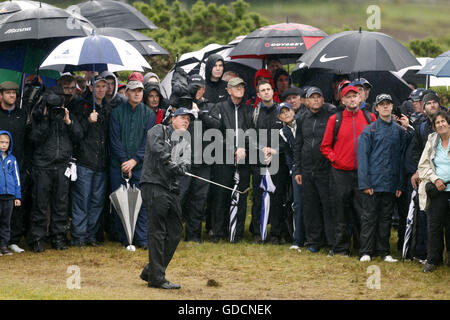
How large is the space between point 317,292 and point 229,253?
8.88 feet

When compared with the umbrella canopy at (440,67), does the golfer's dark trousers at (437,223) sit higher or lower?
lower

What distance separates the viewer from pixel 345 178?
11578 mm

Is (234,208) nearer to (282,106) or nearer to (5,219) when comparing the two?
(282,106)

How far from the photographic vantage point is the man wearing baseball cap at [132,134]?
→ 12.3 m

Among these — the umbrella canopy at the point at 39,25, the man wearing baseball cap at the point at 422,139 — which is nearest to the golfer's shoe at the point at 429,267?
the man wearing baseball cap at the point at 422,139

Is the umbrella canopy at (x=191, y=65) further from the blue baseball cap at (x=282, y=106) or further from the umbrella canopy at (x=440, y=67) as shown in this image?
the umbrella canopy at (x=440, y=67)

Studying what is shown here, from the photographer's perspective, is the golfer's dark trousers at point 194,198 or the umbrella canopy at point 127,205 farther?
the golfer's dark trousers at point 194,198

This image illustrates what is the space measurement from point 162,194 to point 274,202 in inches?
148

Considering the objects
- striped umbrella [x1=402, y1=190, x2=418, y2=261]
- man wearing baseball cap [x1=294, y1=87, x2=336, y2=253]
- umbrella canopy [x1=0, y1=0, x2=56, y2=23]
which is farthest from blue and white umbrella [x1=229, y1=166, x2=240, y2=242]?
umbrella canopy [x1=0, y1=0, x2=56, y2=23]

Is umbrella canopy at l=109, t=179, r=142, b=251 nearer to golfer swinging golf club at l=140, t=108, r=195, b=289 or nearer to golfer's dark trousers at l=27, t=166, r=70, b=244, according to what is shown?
golfer's dark trousers at l=27, t=166, r=70, b=244

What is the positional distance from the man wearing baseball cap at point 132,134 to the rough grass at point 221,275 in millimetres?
1034

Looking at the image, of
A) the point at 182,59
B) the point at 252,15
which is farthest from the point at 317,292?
the point at 252,15

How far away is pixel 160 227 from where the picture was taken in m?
9.25

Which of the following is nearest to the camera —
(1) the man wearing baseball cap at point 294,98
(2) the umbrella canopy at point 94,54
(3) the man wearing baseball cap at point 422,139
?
(3) the man wearing baseball cap at point 422,139
